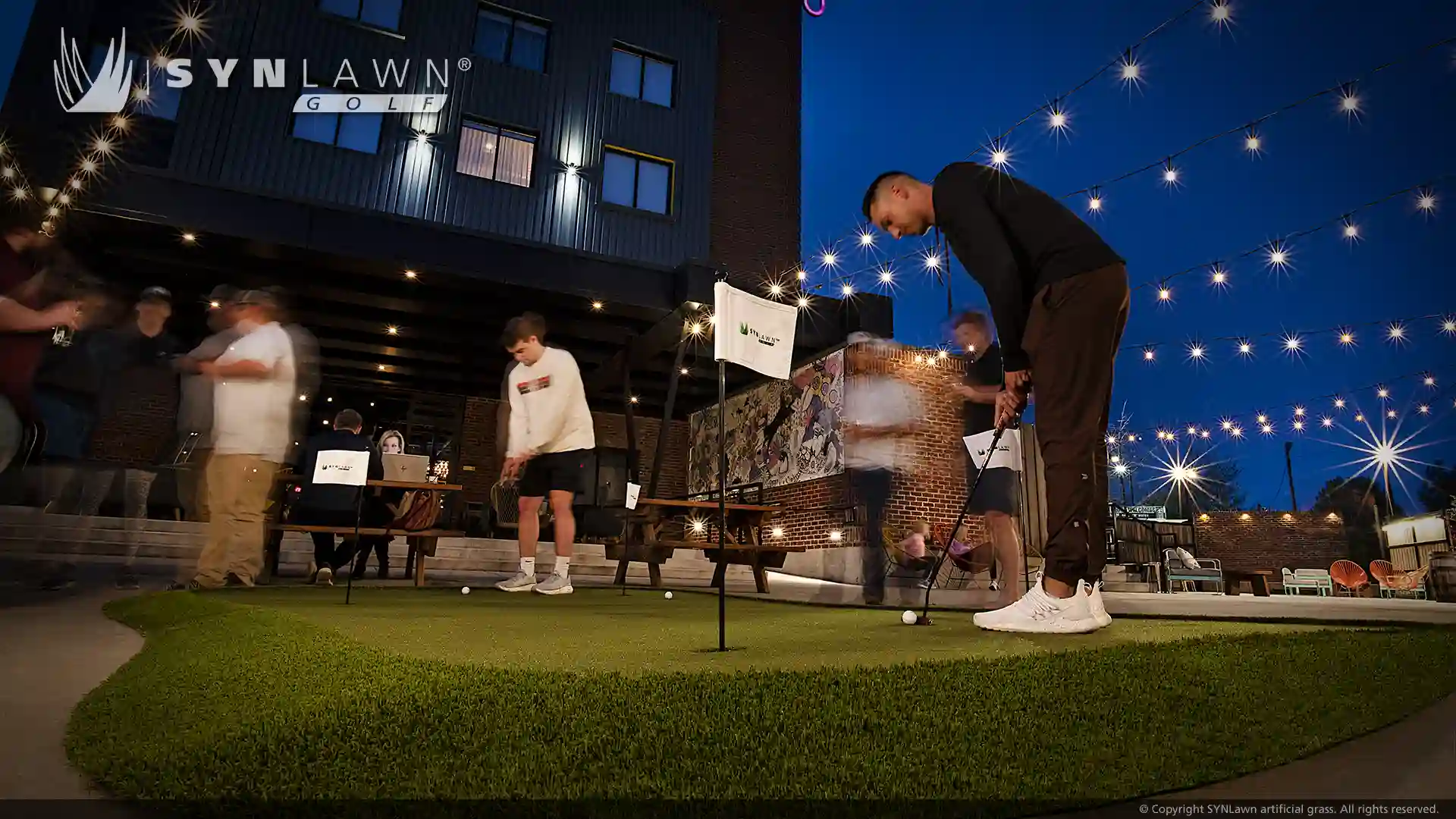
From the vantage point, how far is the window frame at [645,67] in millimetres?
13438

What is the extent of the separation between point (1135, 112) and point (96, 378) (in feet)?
109

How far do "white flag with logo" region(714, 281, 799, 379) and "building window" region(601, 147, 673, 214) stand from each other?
1044cm

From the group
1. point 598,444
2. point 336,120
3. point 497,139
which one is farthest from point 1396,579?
point 336,120

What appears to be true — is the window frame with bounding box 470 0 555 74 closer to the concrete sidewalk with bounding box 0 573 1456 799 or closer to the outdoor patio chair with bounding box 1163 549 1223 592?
the concrete sidewalk with bounding box 0 573 1456 799

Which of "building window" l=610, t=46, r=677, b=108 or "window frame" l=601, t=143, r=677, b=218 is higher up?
"building window" l=610, t=46, r=677, b=108

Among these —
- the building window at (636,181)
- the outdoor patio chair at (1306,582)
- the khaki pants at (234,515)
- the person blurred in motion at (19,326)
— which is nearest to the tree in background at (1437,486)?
the outdoor patio chair at (1306,582)

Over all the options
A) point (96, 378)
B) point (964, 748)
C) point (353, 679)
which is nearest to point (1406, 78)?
point (964, 748)

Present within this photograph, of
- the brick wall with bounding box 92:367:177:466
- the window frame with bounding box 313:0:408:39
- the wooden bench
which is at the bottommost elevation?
the wooden bench

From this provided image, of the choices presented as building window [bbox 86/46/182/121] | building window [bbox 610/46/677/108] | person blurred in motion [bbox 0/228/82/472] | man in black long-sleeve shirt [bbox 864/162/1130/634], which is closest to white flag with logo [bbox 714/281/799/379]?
man in black long-sleeve shirt [bbox 864/162/1130/634]

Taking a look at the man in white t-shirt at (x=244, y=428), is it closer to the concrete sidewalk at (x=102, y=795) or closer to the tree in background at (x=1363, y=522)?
the concrete sidewalk at (x=102, y=795)

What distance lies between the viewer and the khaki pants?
443 cm

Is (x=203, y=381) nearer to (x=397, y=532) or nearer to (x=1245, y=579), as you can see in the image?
(x=397, y=532)

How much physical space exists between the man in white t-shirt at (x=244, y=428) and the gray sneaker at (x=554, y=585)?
185 cm

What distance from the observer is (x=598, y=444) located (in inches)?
566
